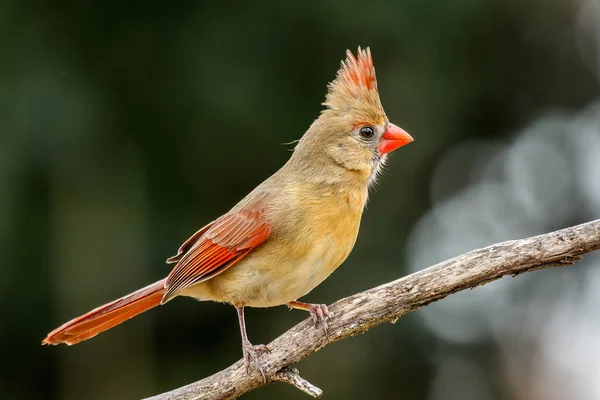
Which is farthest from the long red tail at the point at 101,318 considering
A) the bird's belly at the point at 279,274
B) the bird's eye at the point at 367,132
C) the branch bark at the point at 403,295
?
the bird's eye at the point at 367,132

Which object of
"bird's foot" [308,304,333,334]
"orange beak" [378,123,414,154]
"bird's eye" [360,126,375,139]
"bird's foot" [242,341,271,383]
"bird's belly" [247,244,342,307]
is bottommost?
"bird's foot" [242,341,271,383]

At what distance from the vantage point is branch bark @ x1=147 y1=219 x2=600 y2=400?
118 inches

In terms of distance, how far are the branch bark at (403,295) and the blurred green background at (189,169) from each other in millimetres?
2809

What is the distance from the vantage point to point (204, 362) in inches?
248

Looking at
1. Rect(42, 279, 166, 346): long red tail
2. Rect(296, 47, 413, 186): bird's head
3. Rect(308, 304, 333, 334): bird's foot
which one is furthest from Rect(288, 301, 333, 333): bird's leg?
Rect(42, 279, 166, 346): long red tail

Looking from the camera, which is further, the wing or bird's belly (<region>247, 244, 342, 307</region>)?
the wing

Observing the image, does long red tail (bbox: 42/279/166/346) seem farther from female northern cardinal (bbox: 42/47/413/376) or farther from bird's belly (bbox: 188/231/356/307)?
bird's belly (bbox: 188/231/356/307)

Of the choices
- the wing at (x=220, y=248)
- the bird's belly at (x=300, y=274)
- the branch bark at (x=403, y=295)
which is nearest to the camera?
the branch bark at (x=403, y=295)

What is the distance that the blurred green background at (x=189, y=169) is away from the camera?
20.4ft

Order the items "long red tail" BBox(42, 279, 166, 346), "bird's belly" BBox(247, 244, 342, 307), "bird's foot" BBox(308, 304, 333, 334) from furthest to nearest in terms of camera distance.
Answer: "long red tail" BBox(42, 279, 166, 346) < "bird's belly" BBox(247, 244, 342, 307) < "bird's foot" BBox(308, 304, 333, 334)

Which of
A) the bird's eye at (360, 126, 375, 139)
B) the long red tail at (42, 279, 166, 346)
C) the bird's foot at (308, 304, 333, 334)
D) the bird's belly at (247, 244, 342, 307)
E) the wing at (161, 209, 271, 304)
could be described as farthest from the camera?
the bird's eye at (360, 126, 375, 139)

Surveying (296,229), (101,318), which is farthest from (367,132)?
(101,318)

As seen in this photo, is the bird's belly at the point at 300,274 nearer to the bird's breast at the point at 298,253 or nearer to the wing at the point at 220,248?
the bird's breast at the point at 298,253

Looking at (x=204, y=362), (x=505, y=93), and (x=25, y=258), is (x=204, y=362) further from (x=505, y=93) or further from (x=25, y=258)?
(x=505, y=93)
